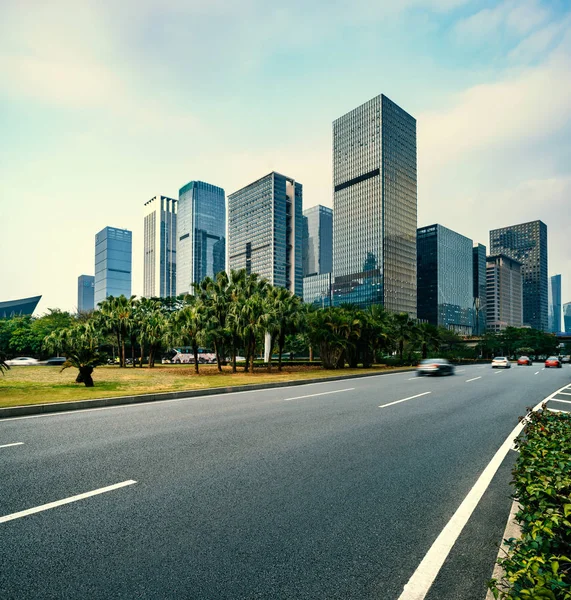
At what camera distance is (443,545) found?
11.7 ft

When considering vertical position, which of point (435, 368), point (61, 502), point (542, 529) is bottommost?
point (435, 368)

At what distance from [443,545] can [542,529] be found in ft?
4.17

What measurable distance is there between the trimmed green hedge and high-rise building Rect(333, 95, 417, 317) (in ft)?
526

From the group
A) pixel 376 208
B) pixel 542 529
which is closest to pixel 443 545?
pixel 542 529

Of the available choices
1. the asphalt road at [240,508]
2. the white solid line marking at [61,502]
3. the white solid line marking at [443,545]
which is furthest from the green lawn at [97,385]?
the white solid line marking at [443,545]

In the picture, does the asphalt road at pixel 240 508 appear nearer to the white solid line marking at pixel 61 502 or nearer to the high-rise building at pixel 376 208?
the white solid line marking at pixel 61 502

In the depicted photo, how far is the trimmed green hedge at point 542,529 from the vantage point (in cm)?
212

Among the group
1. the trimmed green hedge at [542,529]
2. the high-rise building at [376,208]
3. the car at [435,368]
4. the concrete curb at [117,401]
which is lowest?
the car at [435,368]

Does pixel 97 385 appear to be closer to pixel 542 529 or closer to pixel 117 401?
pixel 117 401

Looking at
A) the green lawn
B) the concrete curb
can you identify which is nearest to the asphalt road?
the concrete curb

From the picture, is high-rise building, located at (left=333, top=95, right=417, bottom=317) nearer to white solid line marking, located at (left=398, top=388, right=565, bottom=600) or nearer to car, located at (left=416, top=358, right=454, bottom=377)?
car, located at (left=416, top=358, right=454, bottom=377)

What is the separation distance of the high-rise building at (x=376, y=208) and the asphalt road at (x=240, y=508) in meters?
158

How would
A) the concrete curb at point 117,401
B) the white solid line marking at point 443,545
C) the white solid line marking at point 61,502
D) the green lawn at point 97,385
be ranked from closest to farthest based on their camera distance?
1. the white solid line marking at point 443,545
2. the white solid line marking at point 61,502
3. the concrete curb at point 117,401
4. the green lawn at point 97,385

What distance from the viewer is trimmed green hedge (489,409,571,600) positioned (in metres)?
2.12
